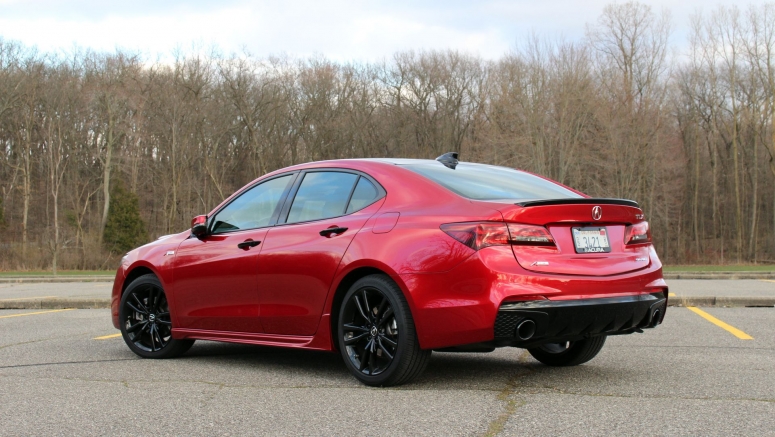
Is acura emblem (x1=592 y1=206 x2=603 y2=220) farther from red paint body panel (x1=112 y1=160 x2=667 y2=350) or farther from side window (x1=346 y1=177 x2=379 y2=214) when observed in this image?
side window (x1=346 y1=177 x2=379 y2=214)

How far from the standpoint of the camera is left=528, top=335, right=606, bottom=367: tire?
19.7 feet

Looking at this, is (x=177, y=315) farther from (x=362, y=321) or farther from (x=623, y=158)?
(x=623, y=158)

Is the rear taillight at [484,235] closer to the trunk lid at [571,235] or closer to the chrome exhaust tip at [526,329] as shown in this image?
the trunk lid at [571,235]

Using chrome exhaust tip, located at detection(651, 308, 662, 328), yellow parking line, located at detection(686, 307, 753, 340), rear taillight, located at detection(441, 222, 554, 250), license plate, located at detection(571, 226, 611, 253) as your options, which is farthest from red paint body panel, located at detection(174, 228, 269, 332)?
yellow parking line, located at detection(686, 307, 753, 340)

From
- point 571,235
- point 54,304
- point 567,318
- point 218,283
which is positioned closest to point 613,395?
point 567,318

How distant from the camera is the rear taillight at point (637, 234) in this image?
5367mm

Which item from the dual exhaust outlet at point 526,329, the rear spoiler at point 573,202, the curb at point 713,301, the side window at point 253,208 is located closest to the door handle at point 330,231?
the side window at point 253,208

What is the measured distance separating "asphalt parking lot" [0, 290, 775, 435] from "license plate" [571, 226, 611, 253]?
2.81 ft

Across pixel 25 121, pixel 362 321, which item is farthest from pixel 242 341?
pixel 25 121

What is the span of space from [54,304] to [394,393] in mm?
8954

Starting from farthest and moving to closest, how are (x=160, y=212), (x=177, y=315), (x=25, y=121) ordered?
(x=160, y=212)
(x=25, y=121)
(x=177, y=315)

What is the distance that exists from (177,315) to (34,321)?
14.0 feet

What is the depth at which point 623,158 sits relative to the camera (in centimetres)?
4725

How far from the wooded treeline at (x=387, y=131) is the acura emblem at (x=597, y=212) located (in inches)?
1569
